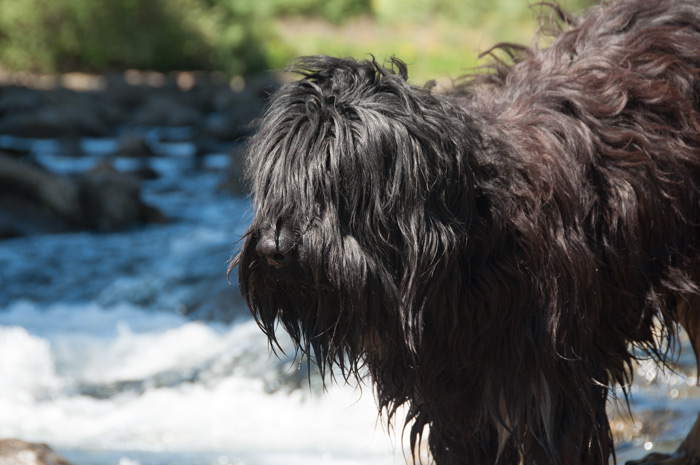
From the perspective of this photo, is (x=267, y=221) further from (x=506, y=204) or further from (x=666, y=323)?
(x=666, y=323)

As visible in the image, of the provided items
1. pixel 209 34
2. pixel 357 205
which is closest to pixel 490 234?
pixel 357 205

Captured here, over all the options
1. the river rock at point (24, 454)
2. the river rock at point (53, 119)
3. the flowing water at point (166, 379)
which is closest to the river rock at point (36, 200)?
the flowing water at point (166, 379)

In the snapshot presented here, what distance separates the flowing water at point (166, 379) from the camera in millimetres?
4672

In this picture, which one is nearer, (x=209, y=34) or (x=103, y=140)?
(x=103, y=140)

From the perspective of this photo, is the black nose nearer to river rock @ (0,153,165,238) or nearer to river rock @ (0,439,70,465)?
river rock @ (0,439,70,465)

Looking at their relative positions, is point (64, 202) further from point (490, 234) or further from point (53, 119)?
point (53, 119)

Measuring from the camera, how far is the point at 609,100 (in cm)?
302

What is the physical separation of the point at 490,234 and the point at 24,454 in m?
2.36

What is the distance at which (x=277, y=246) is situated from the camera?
2.32 m

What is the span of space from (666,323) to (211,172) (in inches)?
493

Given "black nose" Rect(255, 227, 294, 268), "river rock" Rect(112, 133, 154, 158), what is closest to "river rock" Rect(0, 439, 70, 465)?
"black nose" Rect(255, 227, 294, 268)

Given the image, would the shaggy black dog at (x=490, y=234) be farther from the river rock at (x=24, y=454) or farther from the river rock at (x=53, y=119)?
the river rock at (x=53, y=119)

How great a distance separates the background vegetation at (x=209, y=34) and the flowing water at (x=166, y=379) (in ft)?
62.6

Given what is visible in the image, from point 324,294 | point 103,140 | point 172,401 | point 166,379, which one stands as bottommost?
point 324,294
